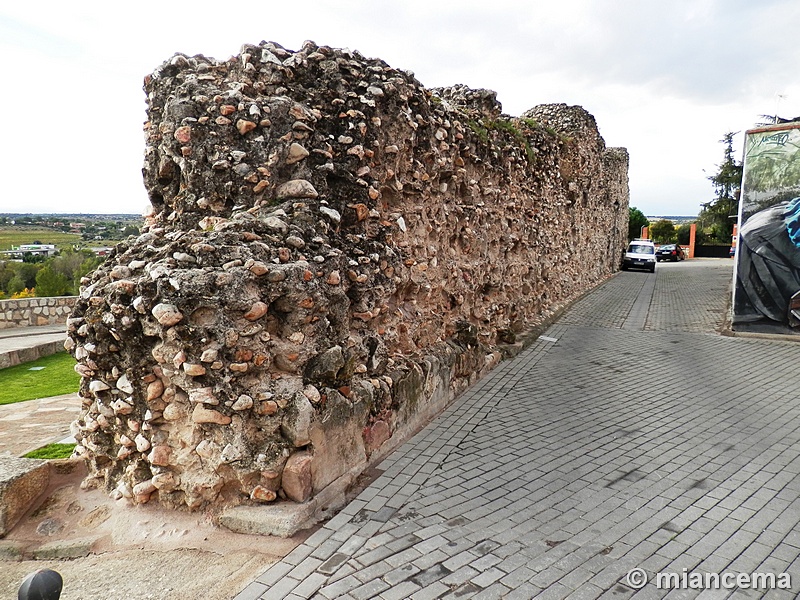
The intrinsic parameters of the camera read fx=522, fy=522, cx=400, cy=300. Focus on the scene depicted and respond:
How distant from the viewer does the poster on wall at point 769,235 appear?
37.6 ft

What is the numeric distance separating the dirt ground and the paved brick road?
25 centimetres

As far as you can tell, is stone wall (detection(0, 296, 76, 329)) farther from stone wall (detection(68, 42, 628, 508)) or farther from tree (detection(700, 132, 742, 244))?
tree (detection(700, 132, 742, 244))

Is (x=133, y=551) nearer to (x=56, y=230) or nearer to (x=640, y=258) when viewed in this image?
(x=640, y=258)

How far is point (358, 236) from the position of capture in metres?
5.29

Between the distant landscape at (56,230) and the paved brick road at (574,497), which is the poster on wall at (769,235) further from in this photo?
the distant landscape at (56,230)

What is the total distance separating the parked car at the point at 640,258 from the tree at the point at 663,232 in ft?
67.7

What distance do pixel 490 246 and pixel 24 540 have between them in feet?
24.0

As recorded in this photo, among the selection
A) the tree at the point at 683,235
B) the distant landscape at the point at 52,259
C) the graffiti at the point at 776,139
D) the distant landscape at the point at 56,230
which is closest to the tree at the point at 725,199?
the tree at the point at 683,235

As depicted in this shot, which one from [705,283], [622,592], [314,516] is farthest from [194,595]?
[705,283]

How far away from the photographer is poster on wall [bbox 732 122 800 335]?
37.6 ft

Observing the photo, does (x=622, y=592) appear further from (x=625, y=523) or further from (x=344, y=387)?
(x=344, y=387)

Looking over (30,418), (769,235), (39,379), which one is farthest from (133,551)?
(769,235)

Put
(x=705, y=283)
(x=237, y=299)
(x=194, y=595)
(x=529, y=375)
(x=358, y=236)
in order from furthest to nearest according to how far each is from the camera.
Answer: (x=705, y=283) < (x=529, y=375) < (x=358, y=236) < (x=237, y=299) < (x=194, y=595)

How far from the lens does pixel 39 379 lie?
10.5 meters
